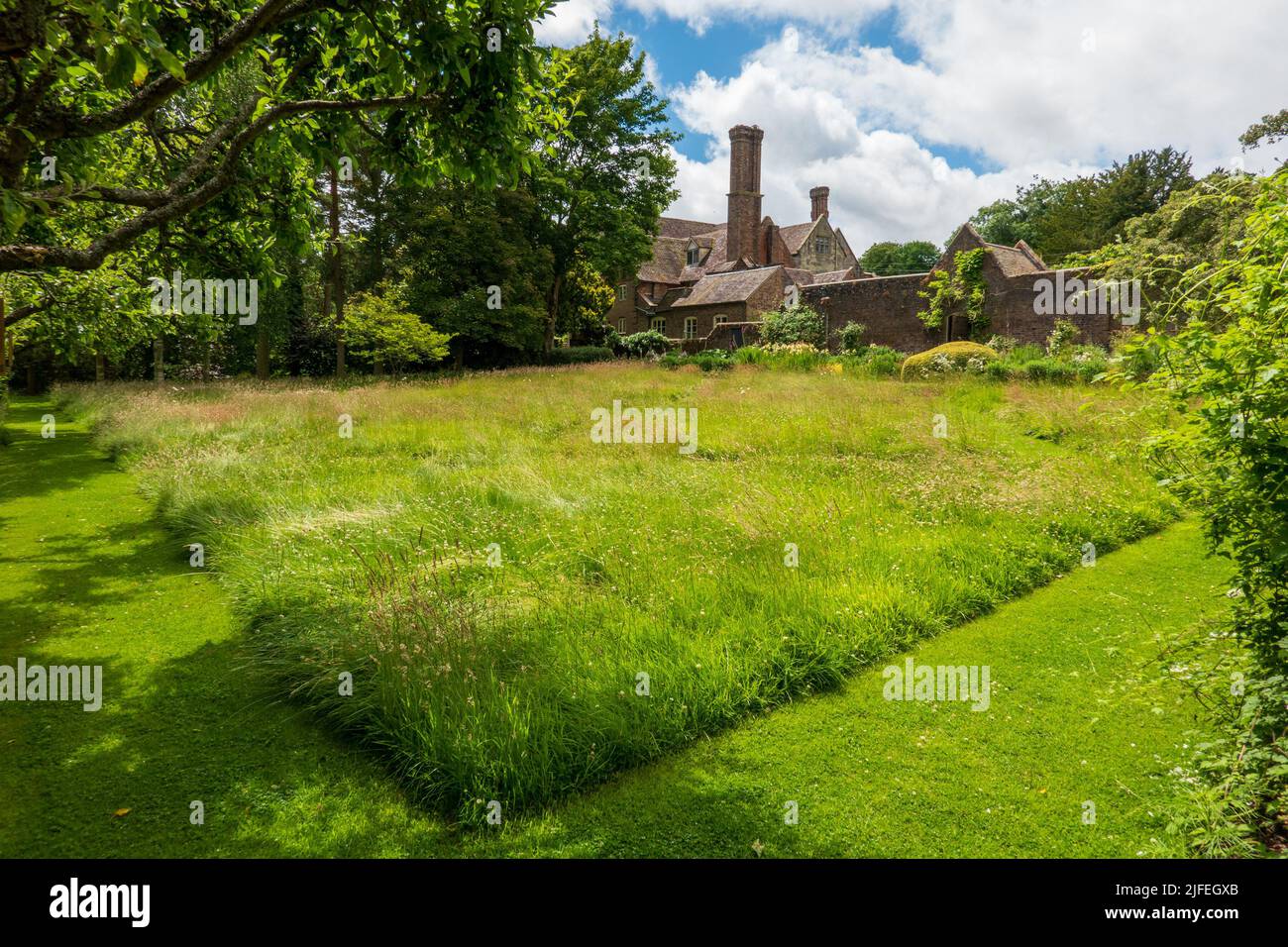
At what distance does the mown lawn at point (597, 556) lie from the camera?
13.3 feet

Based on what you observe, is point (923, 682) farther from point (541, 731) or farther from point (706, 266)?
point (706, 266)

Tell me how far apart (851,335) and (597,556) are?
100 ft

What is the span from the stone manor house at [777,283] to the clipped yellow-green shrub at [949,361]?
715cm

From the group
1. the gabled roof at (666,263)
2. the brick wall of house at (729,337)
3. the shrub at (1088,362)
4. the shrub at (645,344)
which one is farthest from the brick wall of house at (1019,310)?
the gabled roof at (666,263)

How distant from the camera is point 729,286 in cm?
4591

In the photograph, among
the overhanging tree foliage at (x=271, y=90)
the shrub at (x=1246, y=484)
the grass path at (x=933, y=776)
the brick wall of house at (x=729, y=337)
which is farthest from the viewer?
the brick wall of house at (x=729, y=337)

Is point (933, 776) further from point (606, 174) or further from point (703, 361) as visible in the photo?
point (606, 174)

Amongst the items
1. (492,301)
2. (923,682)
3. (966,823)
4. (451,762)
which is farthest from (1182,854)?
(492,301)

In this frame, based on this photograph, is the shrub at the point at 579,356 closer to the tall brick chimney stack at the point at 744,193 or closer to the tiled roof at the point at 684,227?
the tall brick chimney stack at the point at 744,193

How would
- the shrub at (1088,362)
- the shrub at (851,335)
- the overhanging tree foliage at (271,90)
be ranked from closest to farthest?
the overhanging tree foliage at (271,90) → the shrub at (1088,362) → the shrub at (851,335)

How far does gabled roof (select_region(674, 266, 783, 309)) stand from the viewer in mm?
44125

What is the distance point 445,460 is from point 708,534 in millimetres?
5968

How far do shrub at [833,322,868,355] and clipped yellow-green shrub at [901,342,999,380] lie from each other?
11.1 m

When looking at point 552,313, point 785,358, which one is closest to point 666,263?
point 552,313
